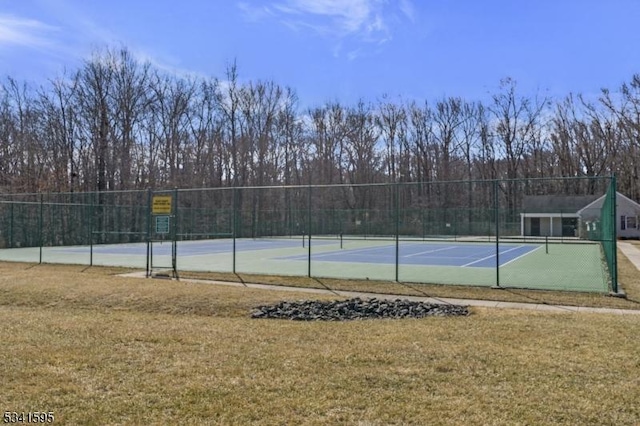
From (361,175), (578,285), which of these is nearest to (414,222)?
(361,175)

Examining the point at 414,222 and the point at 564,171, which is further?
the point at 564,171

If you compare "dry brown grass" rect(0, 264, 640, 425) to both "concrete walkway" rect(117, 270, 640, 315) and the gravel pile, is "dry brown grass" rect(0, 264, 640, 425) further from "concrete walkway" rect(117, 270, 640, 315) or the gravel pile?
"concrete walkway" rect(117, 270, 640, 315)

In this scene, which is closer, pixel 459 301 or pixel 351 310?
pixel 351 310

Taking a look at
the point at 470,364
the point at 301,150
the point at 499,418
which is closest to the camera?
the point at 499,418

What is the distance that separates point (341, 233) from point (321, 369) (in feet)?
80.1

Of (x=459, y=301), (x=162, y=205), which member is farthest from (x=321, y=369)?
(x=162, y=205)

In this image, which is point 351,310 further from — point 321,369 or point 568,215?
point 568,215

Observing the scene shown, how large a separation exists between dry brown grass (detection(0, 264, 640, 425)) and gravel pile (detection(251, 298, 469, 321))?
0.48 metres

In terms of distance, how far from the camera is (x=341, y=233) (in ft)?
97.2

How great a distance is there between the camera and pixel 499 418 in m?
3.98

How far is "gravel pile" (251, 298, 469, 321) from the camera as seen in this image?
8.58 m

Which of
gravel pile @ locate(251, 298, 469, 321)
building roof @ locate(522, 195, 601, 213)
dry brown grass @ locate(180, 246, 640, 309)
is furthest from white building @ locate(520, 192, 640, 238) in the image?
gravel pile @ locate(251, 298, 469, 321)

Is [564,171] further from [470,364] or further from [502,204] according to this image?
[470,364]

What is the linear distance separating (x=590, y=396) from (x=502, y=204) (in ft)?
191
